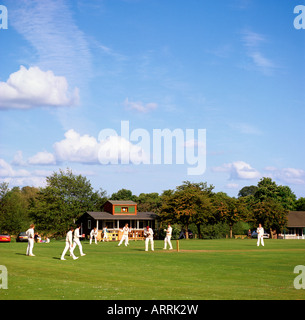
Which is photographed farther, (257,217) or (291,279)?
(257,217)

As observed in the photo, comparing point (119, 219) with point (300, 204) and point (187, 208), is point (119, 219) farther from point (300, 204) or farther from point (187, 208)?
point (300, 204)

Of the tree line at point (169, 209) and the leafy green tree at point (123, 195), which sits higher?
the leafy green tree at point (123, 195)

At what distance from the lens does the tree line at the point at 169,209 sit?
72.1 m

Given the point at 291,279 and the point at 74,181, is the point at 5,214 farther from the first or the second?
the point at 291,279

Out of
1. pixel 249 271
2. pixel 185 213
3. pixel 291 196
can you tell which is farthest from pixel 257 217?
pixel 249 271

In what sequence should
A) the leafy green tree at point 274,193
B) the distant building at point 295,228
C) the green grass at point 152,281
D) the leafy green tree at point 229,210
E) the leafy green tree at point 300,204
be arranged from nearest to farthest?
the green grass at point 152,281 < the leafy green tree at point 229,210 < the distant building at point 295,228 < the leafy green tree at point 274,193 < the leafy green tree at point 300,204

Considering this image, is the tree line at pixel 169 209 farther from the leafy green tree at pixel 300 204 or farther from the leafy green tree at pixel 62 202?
the leafy green tree at pixel 300 204

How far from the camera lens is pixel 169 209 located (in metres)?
73.0

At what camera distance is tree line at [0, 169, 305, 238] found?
7206 centimetres

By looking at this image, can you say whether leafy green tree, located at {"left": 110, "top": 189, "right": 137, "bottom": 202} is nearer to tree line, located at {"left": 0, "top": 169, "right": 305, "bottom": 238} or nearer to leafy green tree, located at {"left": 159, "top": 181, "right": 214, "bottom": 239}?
tree line, located at {"left": 0, "top": 169, "right": 305, "bottom": 238}

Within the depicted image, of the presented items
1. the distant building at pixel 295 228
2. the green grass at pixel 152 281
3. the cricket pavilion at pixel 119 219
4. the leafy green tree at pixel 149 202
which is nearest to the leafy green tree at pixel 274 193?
the distant building at pixel 295 228

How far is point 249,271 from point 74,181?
233 feet

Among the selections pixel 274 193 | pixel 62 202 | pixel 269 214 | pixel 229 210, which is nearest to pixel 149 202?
pixel 274 193
